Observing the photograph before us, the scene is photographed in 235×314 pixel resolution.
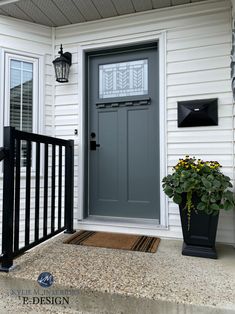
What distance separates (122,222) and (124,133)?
1.02 metres

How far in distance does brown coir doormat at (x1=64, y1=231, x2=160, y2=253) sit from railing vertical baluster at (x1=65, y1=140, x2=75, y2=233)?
15cm

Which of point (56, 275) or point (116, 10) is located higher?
point (116, 10)

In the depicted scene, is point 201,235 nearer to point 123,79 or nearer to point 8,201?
point 8,201

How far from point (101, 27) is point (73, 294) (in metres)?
2.75

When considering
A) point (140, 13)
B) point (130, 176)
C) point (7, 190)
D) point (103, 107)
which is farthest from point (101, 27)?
point (7, 190)

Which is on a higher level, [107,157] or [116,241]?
[107,157]

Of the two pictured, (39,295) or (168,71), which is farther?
(168,71)

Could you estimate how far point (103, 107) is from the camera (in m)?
2.90

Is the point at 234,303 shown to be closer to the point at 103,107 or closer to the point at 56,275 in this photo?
the point at 56,275

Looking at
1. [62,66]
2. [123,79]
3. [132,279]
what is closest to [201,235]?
[132,279]

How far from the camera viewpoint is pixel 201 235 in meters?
2.07

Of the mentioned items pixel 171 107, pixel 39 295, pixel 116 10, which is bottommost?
pixel 39 295

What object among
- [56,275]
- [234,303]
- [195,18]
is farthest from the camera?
[195,18]

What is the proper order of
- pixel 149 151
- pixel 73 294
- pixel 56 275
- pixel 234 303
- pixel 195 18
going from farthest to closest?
pixel 149 151
pixel 195 18
pixel 56 275
pixel 73 294
pixel 234 303
